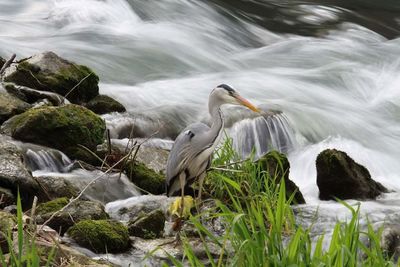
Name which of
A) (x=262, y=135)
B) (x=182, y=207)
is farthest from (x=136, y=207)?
(x=262, y=135)

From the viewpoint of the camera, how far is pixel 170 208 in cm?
543

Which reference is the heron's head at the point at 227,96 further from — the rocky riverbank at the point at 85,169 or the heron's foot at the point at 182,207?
the heron's foot at the point at 182,207

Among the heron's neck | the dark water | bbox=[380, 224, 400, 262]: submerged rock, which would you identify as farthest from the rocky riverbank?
the dark water

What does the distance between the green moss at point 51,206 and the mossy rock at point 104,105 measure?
119 inches

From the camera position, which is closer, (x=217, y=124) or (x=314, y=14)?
(x=217, y=124)

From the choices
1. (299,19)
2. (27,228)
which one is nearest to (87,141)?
(27,228)

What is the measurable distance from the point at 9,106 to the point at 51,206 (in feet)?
7.03

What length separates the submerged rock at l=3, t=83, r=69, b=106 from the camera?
7223 millimetres

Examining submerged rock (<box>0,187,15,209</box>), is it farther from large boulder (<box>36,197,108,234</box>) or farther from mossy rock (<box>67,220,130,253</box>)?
mossy rock (<box>67,220,130,253</box>)

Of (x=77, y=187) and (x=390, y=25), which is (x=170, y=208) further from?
(x=390, y=25)

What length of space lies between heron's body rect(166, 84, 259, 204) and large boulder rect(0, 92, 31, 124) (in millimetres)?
2105

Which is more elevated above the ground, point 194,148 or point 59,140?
point 194,148

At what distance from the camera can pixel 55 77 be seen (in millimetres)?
7832

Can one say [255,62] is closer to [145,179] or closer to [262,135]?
[262,135]
